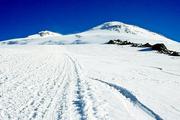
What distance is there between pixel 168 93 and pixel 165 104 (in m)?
2.42

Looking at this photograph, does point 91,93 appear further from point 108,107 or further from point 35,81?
point 35,81

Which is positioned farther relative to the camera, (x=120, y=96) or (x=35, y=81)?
(x=35, y=81)

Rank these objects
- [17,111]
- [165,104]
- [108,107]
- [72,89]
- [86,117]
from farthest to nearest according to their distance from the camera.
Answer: [72,89] → [165,104] → [108,107] → [17,111] → [86,117]

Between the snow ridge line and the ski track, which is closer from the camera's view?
the ski track

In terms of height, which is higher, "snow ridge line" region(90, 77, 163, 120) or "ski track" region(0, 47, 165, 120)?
"ski track" region(0, 47, 165, 120)

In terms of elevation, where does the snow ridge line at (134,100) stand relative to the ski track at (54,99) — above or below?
below

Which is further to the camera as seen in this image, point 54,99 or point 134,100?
point 134,100

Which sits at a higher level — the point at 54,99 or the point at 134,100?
the point at 54,99

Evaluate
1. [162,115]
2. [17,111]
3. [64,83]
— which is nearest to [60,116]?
[17,111]

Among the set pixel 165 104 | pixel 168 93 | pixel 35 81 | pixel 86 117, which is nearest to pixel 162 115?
pixel 165 104

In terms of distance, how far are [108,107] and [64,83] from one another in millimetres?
4764

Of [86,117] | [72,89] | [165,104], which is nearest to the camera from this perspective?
[86,117]

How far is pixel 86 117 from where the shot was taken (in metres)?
8.66

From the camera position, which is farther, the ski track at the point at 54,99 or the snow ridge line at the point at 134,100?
the snow ridge line at the point at 134,100
